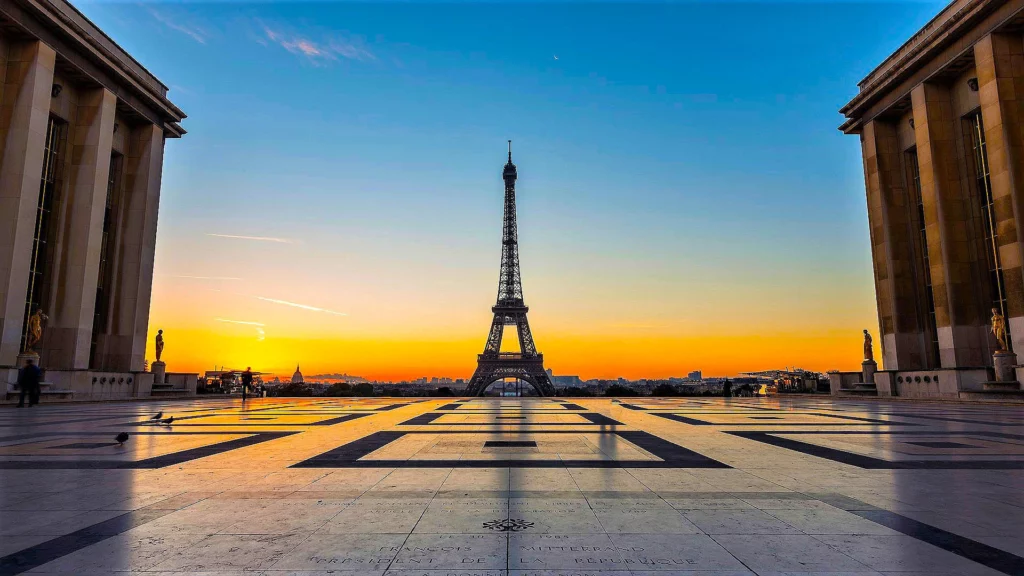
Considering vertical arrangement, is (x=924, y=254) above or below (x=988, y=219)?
below

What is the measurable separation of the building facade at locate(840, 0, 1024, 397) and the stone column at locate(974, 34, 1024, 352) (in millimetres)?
54

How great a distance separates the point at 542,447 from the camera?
9.91 metres

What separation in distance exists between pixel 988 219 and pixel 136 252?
178 ft

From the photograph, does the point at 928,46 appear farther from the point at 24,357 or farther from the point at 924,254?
the point at 24,357

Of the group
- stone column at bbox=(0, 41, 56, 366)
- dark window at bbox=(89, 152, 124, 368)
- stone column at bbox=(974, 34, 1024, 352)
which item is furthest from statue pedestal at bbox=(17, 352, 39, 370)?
stone column at bbox=(974, 34, 1024, 352)

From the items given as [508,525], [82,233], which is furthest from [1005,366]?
[82,233]

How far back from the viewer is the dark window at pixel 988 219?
31984 millimetres

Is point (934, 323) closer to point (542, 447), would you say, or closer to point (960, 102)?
point (960, 102)

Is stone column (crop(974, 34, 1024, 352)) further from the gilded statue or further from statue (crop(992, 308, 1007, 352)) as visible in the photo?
the gilded statue

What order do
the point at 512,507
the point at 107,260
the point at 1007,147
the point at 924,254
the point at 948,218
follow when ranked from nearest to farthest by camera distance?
the point at 512,507
the point at 1007,147
the point at 948,218
the point at 107,260
the point at 924,254

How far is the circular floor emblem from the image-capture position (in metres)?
4.57

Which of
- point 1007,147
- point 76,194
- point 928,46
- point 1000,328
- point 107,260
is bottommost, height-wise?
point 1000,328

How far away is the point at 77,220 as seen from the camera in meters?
32.8

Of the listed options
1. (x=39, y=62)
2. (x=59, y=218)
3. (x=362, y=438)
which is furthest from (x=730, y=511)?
(x=59, y=218)
